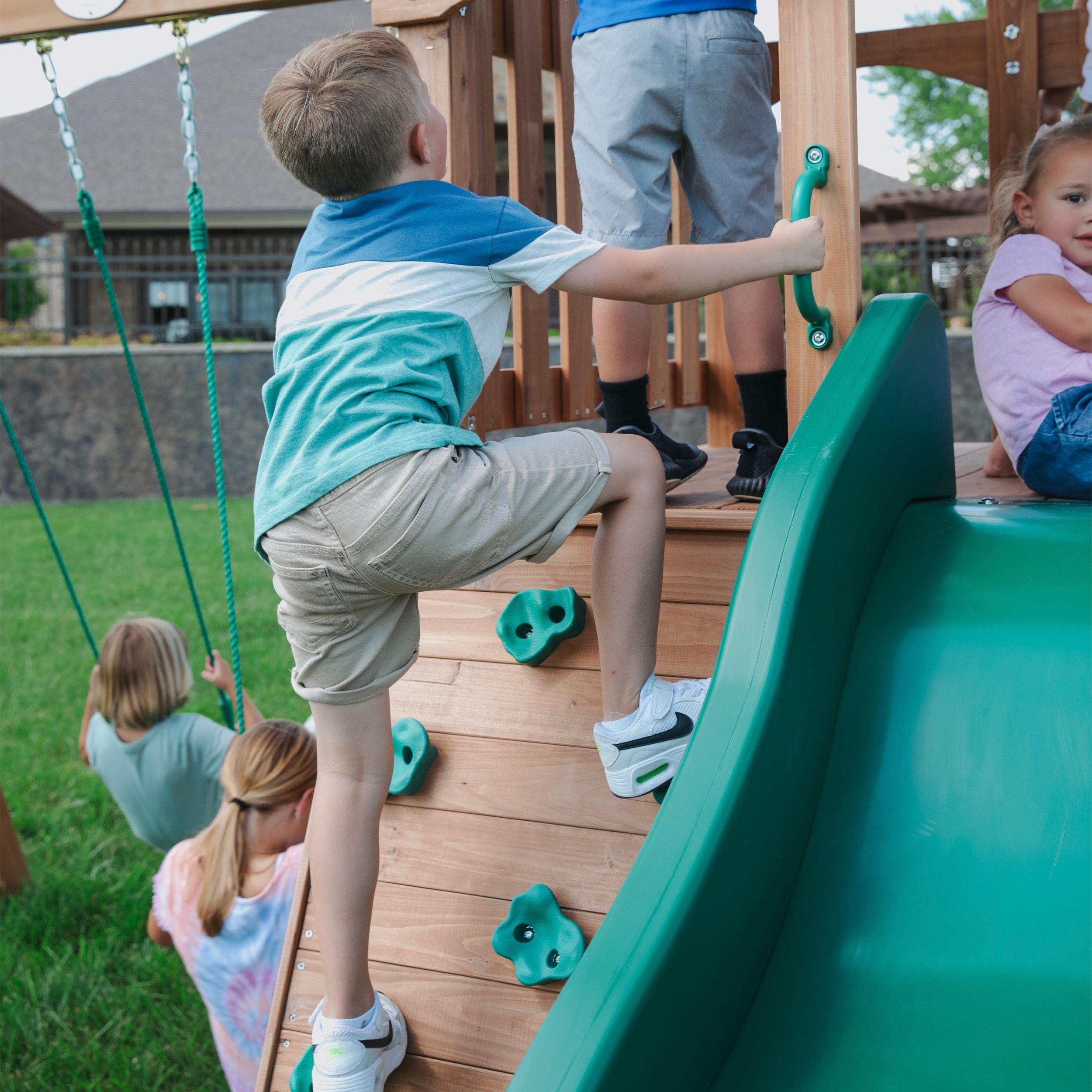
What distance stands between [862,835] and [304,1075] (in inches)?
37.8

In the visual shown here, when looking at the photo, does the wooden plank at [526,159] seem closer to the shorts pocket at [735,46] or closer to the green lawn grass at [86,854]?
the shorts pocket at [735,46]

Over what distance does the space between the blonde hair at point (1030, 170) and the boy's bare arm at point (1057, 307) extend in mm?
180

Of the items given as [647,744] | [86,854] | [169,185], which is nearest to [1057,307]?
[647,744]

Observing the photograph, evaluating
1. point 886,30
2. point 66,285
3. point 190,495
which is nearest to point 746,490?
point 886,30

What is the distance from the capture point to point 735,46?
1.94 metres

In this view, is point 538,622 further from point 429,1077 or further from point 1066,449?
point 1066,449

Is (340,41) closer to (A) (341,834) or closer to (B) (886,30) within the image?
(A) (341,834)

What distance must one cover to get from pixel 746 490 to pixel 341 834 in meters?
0.83

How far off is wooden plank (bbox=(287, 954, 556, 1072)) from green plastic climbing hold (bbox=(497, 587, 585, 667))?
0.49 meters

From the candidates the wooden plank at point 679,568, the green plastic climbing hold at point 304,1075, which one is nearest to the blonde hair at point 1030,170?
the wooden plank at point 679,568

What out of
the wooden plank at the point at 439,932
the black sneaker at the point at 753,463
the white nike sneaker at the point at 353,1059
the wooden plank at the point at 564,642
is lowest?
the white nike sneaker at the point at 353,1059

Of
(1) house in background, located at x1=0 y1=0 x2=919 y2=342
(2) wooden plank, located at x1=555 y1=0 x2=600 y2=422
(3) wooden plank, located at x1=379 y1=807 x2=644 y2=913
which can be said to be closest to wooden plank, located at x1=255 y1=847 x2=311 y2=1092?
(3) wooden plank, located at x1=379 y1=807 x2=644 y2=913

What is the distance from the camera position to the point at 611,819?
5.54ft

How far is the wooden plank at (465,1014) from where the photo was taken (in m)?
1.62
